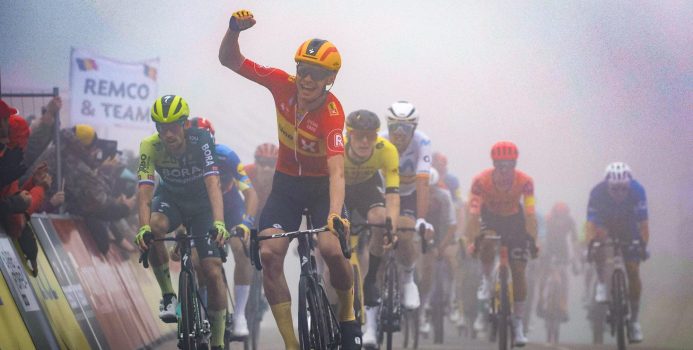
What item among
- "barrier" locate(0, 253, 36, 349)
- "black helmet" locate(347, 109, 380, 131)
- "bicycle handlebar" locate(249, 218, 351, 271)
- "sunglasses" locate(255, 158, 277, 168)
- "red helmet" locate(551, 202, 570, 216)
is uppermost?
"red helmet" locate(551, 202, 570, 216)

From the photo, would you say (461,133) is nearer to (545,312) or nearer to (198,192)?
(545,312)

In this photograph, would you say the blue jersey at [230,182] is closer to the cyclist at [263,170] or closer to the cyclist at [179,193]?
the cyclist at [179,193]

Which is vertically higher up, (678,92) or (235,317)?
(678,92)

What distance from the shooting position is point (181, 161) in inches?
405

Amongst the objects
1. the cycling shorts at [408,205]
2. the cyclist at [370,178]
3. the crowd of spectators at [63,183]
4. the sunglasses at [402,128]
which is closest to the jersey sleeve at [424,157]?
the sunglasses at [402,128]

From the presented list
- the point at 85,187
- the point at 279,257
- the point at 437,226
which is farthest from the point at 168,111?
the point at 437,226

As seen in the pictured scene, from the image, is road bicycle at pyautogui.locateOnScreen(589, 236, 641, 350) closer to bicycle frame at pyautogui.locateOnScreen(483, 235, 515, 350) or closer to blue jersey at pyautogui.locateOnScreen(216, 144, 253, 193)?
bicycle frame at pyautogui.locateOnScreen(483, 235, 515, 350)

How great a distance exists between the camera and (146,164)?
9930 mm

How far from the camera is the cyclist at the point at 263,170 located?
15.5 meters

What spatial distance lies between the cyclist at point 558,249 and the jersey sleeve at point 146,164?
1500 centimetres

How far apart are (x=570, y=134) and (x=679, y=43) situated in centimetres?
689

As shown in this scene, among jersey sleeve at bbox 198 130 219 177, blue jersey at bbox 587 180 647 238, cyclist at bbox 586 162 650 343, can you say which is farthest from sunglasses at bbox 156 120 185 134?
blue jersey at bbox 587 180 647 238

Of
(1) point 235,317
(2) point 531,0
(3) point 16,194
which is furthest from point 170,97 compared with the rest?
(2) point 531,0

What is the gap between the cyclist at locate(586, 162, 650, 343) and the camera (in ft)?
48.6
